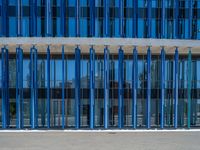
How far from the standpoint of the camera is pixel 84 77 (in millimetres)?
23000

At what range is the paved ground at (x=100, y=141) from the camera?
14.1m

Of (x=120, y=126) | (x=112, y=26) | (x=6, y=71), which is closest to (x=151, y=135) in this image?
(x=120, y=126)

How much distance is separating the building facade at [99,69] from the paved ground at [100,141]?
75.6 inches

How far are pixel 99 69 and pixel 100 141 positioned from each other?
27.7 feet

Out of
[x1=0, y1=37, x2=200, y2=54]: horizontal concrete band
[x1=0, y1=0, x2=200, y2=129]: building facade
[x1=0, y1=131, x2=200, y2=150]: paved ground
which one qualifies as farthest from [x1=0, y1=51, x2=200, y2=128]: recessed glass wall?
[x1=0, y1=131, x2=200, y2=150]: paved ground

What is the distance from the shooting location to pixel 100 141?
15.6m

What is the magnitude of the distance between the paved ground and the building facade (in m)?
1.92

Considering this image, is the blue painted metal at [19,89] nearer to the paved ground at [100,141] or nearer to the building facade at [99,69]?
the building facade at [99,69]

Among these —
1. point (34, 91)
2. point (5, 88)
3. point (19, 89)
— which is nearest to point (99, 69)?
point (34, 91)

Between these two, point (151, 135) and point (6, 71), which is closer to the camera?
point (151, 135)

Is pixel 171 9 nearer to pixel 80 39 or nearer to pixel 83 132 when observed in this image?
pixel 80 39

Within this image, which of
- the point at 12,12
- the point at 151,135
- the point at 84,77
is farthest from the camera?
the point at 12,12

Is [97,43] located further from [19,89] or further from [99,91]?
[19,89]

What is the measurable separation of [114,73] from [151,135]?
6.81 meters
